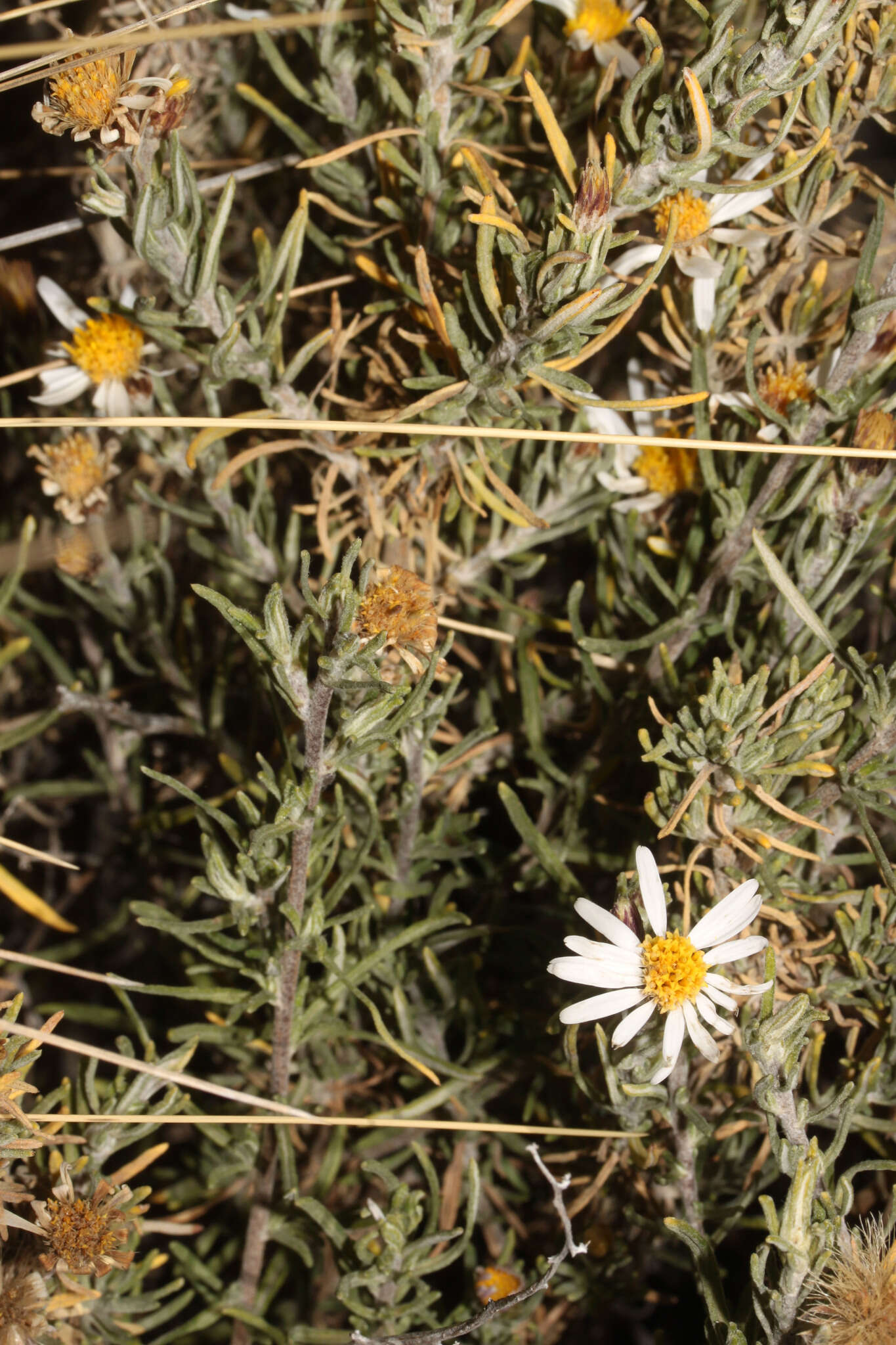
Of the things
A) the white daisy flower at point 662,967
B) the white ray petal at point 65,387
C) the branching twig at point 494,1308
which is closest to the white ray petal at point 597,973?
the white daisy flower at point 662,967

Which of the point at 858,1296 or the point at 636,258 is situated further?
the point at 636,258

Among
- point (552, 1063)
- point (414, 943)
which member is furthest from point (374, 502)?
point (552, 1063)

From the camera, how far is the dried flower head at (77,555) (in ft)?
3.67


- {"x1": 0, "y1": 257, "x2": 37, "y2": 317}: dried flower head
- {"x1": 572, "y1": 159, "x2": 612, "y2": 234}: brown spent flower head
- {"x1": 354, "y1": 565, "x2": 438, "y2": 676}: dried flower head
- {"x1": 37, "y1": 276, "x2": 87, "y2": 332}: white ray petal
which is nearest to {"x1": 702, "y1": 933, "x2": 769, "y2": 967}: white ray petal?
{"x1": 354, "y1": 565, "x2": 438, "y2": 676}: dried flower head

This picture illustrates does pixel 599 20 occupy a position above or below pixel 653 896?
above

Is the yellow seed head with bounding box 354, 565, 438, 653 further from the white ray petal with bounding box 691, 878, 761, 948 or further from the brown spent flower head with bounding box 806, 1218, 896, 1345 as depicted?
the brown spent flower head with bounding box 806, 1218, 896, 1345

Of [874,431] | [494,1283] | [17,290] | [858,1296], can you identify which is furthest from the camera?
[17,290]

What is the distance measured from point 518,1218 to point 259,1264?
0.94 ft

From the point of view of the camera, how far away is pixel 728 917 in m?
0.80

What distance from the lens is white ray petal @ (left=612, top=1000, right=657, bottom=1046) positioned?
2.57 feet

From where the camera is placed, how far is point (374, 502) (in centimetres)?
100

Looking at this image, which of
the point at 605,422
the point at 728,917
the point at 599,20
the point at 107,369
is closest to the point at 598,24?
the point at 599,20

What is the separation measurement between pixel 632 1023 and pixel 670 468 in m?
0.52

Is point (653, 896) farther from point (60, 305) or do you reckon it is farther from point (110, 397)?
point (60, 305)
